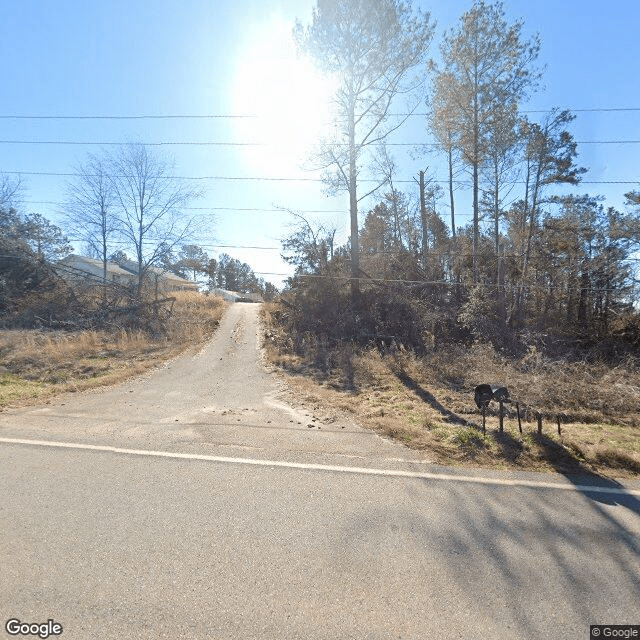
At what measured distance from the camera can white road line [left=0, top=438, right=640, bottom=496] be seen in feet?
12.9

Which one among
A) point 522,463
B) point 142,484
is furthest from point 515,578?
point 142,484

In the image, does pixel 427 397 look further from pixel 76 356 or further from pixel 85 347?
pixel 85 347

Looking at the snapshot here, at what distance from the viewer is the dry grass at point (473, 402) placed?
477cm

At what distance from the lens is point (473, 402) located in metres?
8.13

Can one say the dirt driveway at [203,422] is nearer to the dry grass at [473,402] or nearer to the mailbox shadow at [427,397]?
the dry grass at [473,402]

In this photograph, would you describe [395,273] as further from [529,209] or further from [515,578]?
[515,578]

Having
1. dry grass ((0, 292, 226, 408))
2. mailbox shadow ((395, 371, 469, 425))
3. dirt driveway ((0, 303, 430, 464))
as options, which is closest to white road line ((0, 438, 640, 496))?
dirt driveway ((0, 303, 430, 464))

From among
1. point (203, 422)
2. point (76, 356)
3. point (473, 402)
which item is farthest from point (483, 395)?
point (76, 356)

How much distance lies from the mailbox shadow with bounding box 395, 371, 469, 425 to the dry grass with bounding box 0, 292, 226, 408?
804 cm

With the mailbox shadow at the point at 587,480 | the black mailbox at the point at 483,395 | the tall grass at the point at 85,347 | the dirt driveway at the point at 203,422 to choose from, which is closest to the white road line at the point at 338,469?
the mailbox shadow at the point at 587,480

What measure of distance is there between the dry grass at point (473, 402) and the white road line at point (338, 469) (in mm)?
435

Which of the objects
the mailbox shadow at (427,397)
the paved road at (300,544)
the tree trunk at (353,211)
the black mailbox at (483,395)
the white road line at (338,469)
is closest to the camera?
the paved road at (300,544)

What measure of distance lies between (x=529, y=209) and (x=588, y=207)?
3843 mm

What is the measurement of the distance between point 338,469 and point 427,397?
4885 mm
